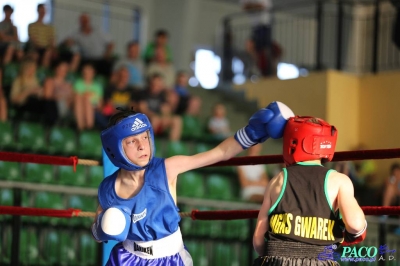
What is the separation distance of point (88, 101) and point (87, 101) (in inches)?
0.5

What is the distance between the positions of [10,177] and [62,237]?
2.79 ft

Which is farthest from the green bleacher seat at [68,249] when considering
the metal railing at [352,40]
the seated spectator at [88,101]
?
the metal railing at [352,40]

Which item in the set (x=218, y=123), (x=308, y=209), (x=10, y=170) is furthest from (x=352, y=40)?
(x=308, y=209)

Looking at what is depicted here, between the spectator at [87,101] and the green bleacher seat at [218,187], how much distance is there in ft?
4.22

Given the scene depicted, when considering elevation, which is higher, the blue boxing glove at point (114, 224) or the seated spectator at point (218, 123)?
the seated spectator at point (218, 123)

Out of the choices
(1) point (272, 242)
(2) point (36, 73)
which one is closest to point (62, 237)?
(2) point (36, 73)

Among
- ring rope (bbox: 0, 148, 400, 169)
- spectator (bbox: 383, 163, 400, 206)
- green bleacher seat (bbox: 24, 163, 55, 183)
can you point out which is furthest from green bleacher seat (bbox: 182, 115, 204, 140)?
ring rope (bbox: 0, 148, 400, 169)

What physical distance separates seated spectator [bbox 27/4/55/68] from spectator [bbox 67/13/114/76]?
0.76 meters

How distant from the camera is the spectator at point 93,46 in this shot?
942 centimetres

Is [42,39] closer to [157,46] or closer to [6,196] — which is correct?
[6,196]

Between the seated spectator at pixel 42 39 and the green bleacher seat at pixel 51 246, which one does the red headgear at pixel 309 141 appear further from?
the seated spectator at pixel 42 39

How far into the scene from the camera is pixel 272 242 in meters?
2.92

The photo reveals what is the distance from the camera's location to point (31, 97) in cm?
794

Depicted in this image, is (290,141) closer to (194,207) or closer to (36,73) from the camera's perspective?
(194,207)
